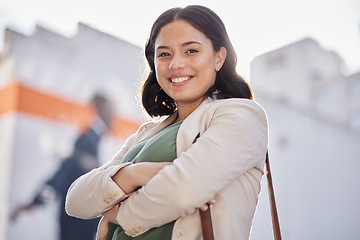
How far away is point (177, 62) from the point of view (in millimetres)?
1247

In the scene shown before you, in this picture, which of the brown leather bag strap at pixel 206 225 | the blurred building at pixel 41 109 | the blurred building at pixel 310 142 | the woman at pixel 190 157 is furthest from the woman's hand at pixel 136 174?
the blurred building at pixel 310 142

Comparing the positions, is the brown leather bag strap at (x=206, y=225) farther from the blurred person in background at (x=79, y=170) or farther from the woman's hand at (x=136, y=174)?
the blurred person in background at (x=79, y=170)

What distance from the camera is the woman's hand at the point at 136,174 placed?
1098 mm

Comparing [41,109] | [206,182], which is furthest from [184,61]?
[41,109]

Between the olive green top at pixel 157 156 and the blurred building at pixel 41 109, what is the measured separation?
15.4 feet

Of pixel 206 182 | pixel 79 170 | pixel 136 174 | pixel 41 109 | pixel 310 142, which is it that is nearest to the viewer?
pixel 206 182

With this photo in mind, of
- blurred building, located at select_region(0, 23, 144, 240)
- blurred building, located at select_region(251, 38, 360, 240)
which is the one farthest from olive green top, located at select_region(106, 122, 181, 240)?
blurred building, located at select_region(251, 38, 360, 240)

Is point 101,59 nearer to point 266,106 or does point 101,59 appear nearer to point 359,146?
point 266,106

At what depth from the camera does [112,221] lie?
1.18 meters

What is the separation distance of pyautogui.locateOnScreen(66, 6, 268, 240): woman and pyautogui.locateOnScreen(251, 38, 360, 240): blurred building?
755 centimetres

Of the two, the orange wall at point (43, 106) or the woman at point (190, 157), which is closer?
the woman at point (190, 157)

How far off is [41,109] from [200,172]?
5548mm

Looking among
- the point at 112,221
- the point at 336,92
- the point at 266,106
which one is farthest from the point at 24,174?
the point at 336,92

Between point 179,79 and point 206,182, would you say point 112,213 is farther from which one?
point 179,79
